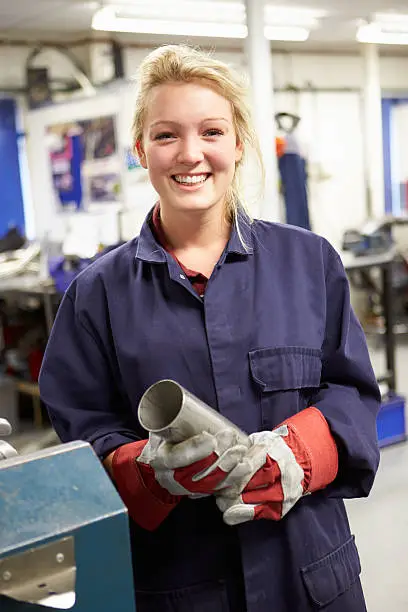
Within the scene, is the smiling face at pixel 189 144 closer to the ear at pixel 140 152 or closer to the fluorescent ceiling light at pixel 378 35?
the ear at pixel 140 152

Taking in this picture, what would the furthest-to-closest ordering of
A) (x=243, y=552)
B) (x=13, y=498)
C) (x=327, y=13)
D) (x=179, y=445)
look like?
(x=327, y=13) < (x=243, y=552) < (x=179, y=445) < (x=13, y=498)

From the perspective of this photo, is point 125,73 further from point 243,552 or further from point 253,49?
point 243,552

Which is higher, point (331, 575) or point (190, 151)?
point (190, 151)

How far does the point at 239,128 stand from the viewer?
3.82 ft

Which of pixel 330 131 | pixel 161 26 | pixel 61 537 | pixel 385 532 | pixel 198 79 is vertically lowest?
pixel 385 532

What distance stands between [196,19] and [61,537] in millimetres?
5200

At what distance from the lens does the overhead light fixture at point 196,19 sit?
4.90m

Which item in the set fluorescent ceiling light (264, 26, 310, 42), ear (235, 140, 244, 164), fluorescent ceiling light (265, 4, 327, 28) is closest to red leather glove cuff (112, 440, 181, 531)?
ear (235, 140, 244, 164)

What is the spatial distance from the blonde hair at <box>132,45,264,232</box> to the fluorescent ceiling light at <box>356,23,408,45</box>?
541 cm

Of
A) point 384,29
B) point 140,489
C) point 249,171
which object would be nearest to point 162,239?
point 140,489

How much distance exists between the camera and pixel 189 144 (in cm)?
107

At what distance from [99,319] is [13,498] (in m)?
0.47

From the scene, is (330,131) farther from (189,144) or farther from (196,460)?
(196,460)

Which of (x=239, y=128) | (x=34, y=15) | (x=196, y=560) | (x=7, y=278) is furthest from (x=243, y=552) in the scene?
(x=34, y=15)
